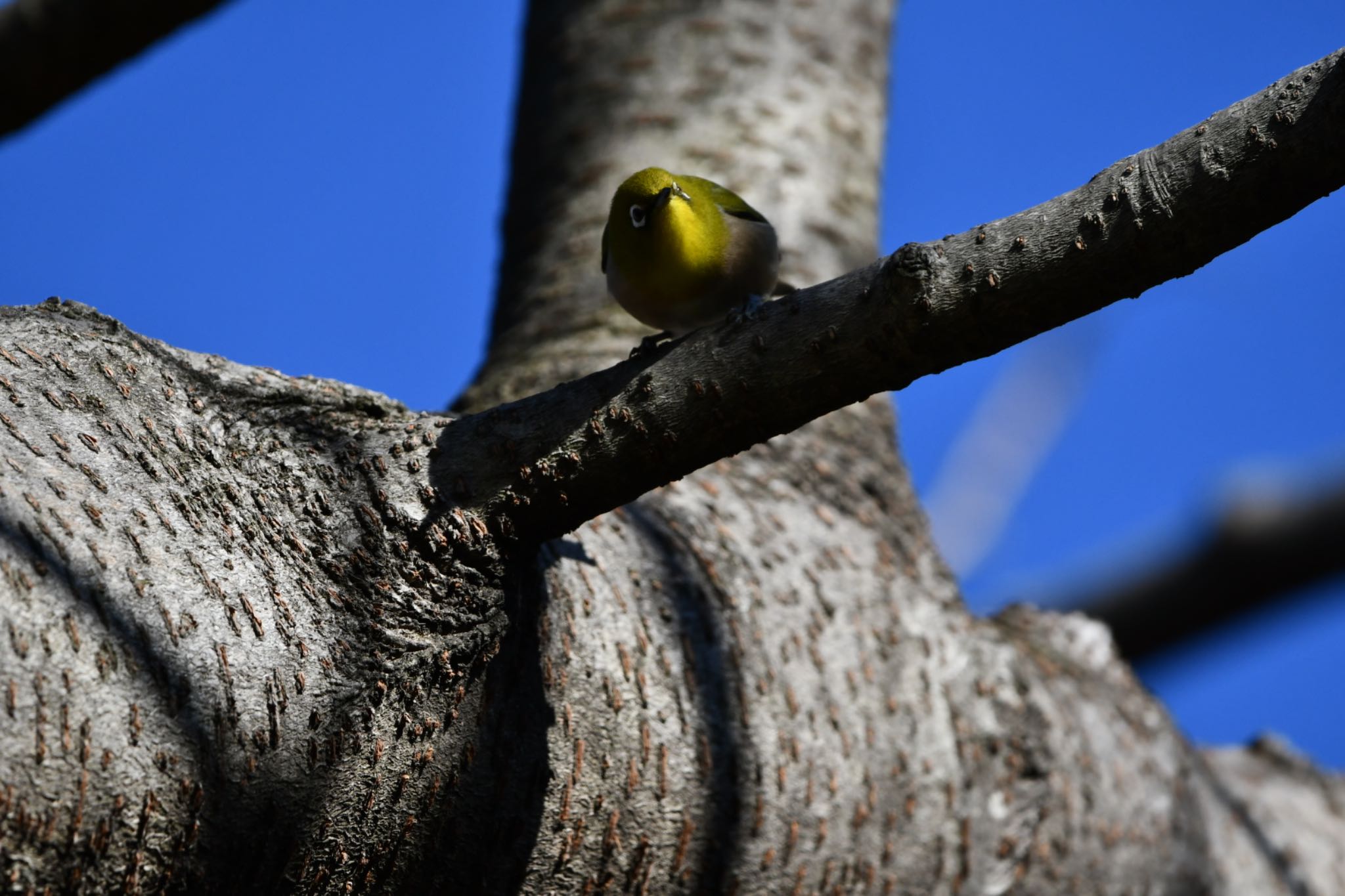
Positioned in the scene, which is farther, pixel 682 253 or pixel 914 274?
pixel 682 253

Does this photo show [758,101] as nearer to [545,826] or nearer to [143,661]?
[545,826]

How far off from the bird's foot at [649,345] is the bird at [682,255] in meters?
0.01

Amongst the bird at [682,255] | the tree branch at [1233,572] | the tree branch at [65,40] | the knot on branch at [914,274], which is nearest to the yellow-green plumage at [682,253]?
the bird at [682,255]

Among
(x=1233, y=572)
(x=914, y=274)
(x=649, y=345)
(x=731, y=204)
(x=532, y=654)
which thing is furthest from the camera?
(x=1233, y=572)

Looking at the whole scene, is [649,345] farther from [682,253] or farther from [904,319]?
[904,319]

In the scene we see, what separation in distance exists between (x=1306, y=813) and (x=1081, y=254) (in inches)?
116

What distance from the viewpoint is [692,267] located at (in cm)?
244

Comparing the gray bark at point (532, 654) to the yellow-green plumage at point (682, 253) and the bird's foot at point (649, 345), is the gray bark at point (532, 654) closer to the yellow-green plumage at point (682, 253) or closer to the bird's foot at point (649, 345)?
the bird's foot at point (649, 345)

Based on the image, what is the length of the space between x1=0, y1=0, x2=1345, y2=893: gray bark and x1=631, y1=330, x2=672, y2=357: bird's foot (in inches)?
5.5

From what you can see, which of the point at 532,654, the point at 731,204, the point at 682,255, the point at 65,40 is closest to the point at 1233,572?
the point at 731,204

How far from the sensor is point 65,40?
3029mm

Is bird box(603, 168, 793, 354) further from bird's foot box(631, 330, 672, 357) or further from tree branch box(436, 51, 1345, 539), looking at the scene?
tree branch box(436, 51, 1345, 539)

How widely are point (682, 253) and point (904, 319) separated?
950 millimetres

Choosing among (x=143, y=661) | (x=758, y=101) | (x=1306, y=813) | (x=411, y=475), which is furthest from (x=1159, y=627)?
(x=143, y=661)
